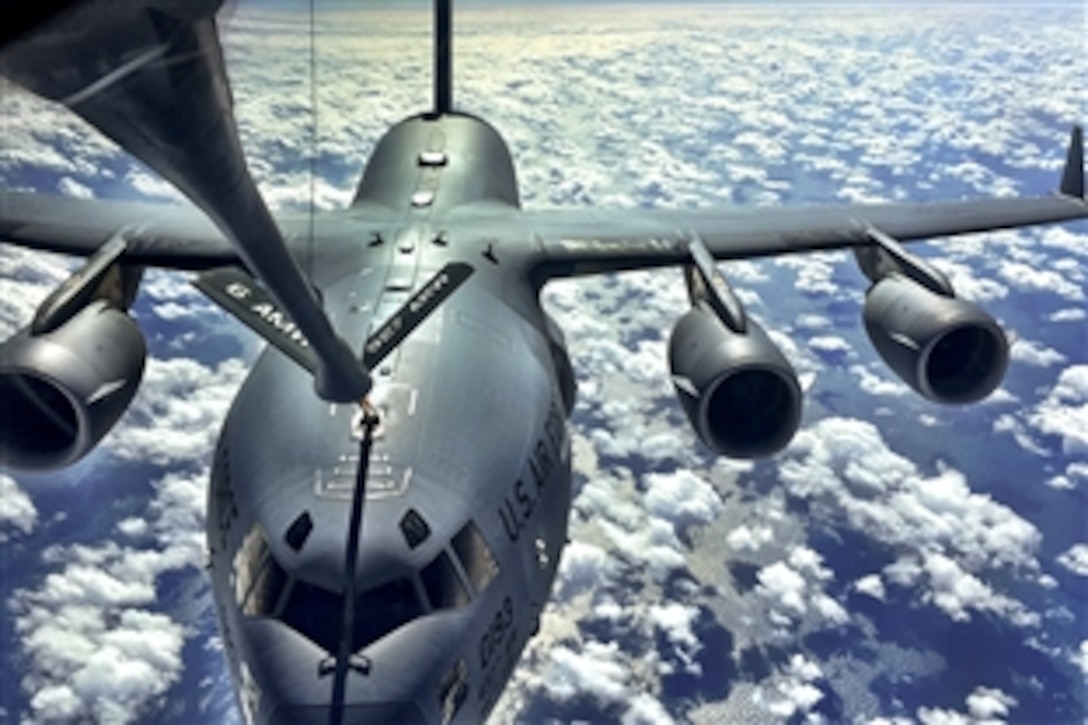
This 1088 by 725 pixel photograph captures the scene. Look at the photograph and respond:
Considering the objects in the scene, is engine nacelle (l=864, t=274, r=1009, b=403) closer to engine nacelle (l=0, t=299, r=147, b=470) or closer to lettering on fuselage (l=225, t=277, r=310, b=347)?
lettering on fuselage (l=225, t=277, r=310, b=347)

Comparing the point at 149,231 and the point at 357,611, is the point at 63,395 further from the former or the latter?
the point at 357,611

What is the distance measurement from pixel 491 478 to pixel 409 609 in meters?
1.75

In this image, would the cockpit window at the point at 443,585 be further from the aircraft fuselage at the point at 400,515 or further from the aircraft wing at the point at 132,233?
the aircraft wing at the point at 132,233

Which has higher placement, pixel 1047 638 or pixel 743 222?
pixel 743 222

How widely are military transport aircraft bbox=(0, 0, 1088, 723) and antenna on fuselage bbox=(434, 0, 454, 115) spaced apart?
191 inches

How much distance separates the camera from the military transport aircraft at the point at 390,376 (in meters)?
7.53

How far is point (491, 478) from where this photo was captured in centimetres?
1042

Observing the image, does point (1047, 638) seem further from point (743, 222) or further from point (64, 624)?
point (64, 624)

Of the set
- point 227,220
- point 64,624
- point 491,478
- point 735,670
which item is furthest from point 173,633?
point 227,220

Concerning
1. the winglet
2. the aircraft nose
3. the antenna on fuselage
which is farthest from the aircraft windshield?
the winglet

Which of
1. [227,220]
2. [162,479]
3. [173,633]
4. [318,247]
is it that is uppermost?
[227,220]

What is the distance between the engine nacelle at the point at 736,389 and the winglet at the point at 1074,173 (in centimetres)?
912

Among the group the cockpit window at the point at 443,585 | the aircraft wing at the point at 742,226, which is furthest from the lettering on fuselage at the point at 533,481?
the aircraft wing at the point at 742,226

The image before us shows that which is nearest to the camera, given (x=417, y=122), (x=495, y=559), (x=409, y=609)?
(x=409, y=609)
